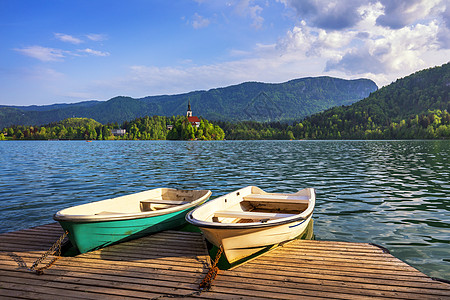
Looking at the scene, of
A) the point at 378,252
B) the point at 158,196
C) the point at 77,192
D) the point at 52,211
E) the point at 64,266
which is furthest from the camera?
the point at 77,192

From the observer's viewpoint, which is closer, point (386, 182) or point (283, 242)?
point (283, 242)

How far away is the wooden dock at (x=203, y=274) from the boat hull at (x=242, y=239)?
338 mm

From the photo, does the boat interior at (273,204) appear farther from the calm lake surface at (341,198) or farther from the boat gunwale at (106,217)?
the boat gunwale at (106,217)

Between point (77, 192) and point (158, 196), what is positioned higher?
point (158, 196)

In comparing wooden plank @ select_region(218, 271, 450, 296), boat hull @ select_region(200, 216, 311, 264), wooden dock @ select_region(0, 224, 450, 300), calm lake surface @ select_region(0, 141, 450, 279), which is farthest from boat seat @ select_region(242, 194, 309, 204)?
wooden plank @ select_region(218, 271, 450, 296)

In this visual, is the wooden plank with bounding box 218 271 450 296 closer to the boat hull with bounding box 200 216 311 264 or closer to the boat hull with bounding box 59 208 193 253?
the boat hull with bounding box 200 216 311 264

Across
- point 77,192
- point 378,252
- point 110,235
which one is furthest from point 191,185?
point 378,252

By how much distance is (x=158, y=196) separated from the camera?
1293 centimetres

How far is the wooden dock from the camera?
236 inches

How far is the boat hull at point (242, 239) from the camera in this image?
7.30 metres

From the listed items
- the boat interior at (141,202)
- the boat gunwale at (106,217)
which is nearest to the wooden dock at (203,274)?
the boat gunwale at (106,217)

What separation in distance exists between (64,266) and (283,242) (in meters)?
5.86

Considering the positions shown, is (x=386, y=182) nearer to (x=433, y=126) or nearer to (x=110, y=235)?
(x=110, y=235)

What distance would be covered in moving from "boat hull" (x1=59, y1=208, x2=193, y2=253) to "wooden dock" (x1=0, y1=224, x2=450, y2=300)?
249mm
